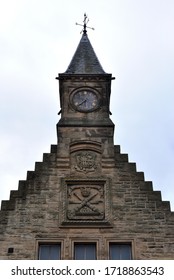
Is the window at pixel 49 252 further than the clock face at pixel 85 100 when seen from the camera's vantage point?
No

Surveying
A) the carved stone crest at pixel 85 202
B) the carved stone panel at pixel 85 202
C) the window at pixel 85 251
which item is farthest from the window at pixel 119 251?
the carved stone crest at pixel 85 202

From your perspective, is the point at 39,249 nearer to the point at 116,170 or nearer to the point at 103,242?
the point at 103,242

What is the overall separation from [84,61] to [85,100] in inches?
106

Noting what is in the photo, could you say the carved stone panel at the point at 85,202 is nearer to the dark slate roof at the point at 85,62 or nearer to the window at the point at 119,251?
the window at the point at 119,251

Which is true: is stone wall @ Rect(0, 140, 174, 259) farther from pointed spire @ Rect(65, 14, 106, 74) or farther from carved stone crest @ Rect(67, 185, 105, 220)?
pointed spire @ Rect(65, 14, 106, 74)

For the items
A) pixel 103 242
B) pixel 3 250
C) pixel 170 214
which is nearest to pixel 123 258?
pixel 103 242

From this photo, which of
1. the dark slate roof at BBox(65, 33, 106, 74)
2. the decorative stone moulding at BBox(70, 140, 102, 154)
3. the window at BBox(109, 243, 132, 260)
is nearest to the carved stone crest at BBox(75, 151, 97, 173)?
the decorative stone moulding at BBox(70, 140, 102, 154)

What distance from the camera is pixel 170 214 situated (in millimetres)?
21125

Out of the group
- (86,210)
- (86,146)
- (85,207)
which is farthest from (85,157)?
(86,210)

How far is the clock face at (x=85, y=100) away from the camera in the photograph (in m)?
23.7

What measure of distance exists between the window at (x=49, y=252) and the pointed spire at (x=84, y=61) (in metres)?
7.49

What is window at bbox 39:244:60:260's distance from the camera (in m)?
20.3

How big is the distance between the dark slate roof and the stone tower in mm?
2220
